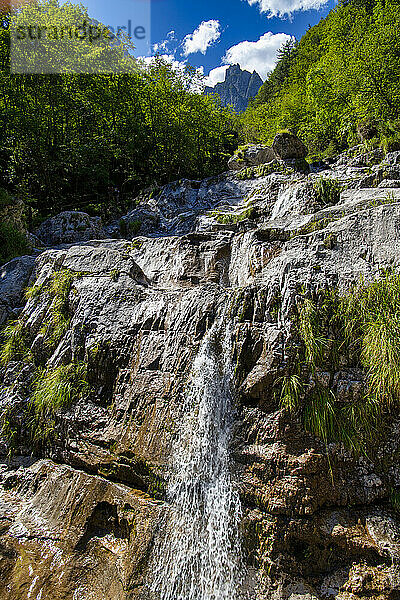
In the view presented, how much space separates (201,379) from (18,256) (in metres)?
7.11

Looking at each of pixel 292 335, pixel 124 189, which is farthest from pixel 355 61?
pixel 292 335

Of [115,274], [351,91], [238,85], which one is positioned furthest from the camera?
[238,85]

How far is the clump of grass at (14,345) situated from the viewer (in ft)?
23.1

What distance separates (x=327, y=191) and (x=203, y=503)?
760cm

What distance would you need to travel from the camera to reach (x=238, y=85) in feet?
313

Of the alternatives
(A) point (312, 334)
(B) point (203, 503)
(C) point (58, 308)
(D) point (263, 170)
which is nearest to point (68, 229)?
(C) point (58, 308)

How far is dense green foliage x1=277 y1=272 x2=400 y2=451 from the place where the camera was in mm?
4594

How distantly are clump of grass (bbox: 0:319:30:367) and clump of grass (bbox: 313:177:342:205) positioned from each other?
7937 millimetres

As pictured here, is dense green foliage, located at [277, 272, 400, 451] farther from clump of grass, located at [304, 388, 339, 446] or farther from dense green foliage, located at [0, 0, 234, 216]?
dense green foliage, located at [0, 0, 234, 216]

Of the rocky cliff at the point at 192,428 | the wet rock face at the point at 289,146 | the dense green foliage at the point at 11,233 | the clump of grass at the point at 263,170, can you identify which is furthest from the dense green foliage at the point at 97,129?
the rocky cliff at the point at 192,428

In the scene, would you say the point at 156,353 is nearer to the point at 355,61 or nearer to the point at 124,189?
the point at 124,189

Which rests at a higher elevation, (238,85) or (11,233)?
(238,85)

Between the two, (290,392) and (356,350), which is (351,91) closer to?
(356,350)

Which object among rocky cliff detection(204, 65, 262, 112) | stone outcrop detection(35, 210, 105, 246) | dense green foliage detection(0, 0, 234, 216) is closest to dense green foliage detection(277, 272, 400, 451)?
stone outcrop detection(35, 210, 105, 246)
